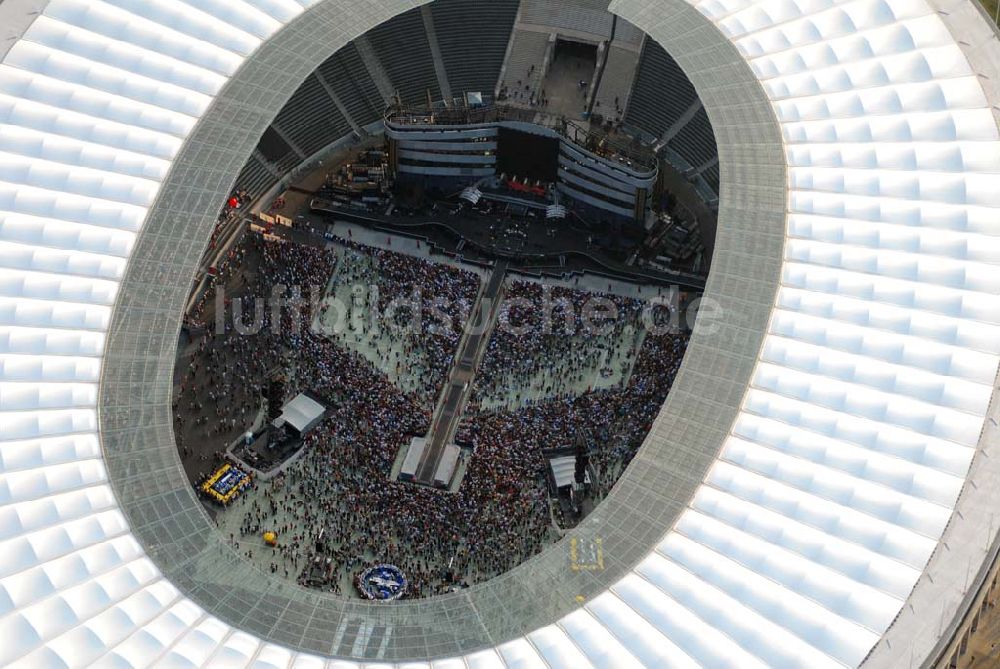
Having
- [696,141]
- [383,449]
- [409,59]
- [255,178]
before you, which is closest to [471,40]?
[409,59]

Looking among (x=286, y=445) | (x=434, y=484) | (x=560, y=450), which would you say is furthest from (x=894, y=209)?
(x=286, y=445)

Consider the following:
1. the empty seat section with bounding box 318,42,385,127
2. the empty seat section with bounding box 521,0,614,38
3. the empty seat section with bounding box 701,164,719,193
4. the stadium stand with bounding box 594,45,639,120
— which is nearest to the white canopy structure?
the empty seat section with bounding box 318,42,385,127

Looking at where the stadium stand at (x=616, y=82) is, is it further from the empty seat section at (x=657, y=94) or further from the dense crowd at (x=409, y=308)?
the dense crowd at (x=409, y=308)

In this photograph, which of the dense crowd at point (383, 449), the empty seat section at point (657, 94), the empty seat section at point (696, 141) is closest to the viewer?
the dense crowd at point (383, 449)

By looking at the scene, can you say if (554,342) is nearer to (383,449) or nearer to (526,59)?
(383,449)

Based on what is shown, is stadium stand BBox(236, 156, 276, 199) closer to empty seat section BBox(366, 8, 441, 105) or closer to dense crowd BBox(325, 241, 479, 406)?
dense crowd BBox(325, 241, 479, 406)

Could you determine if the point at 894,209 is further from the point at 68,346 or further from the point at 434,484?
the point at 68,346

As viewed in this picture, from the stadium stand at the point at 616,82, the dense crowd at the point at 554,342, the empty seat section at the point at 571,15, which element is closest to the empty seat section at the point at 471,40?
the empty seat section at the point at 571,15
